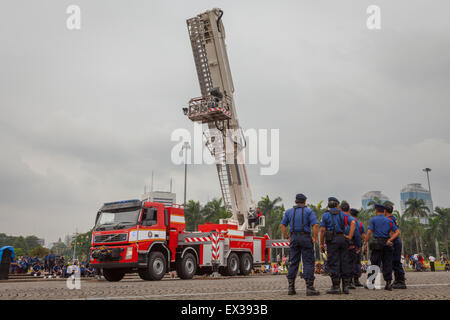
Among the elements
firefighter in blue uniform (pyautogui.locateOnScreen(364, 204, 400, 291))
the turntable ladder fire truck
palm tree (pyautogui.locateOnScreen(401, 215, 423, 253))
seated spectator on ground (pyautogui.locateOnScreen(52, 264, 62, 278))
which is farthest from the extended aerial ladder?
palm tree (pyautogui.locateOnScreen(401, 215, 423, 253))

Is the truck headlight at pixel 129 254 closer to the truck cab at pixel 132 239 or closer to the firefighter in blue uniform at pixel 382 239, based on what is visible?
the truck cab at pixel 132 239

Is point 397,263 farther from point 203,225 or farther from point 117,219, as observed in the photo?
point 203,225

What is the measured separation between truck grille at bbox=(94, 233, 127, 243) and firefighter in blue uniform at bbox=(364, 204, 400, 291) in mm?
7572

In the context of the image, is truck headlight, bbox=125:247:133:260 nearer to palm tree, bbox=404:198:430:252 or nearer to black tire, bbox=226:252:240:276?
black tire, bbox=226:252:240:276

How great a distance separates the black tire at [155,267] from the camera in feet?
43.1

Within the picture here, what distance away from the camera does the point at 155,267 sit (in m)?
13.4

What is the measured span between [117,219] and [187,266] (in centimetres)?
321

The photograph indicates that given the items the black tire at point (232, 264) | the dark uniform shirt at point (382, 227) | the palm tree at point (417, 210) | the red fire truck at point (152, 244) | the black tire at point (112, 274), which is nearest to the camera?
the dark uniform shirt at point (382, 227)

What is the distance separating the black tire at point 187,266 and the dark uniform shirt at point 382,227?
7655mm

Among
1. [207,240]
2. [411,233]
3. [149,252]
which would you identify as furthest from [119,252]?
[411,233]

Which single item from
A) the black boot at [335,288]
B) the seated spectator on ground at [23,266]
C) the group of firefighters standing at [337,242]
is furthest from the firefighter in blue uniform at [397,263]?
the seated spectator on ground at [23,266]

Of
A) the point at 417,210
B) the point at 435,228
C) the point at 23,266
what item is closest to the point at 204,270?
the point at 23,266

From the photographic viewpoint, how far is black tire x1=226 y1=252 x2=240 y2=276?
657 inches

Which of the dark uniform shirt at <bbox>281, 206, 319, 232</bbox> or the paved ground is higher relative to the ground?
the dark uniform shirt at <bbox>281, 206, 319, 232</bbox>
